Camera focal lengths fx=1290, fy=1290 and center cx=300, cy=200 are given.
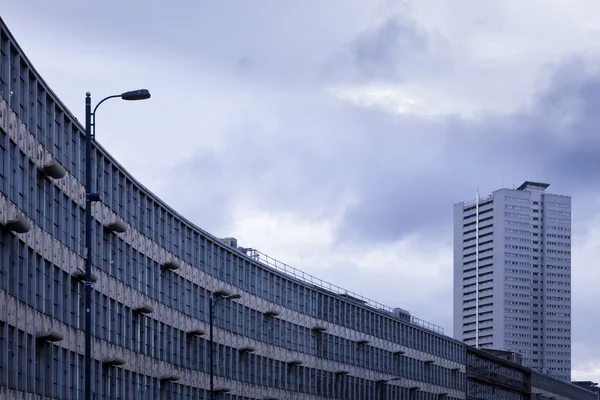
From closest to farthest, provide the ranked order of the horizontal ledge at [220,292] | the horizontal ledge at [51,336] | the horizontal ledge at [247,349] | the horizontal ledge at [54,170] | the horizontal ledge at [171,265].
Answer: the horizontal ledge at [54,170], the horizontal ledge at [51,336], the horizontal ledge at [171,265], the horizontal ledge at [220,292], the horizontal ledge at [247,349]

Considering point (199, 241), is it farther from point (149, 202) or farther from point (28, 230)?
point (28, 230)

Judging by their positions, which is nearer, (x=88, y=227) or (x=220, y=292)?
→ (x=88, y=227)

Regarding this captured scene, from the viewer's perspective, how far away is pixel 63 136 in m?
60.6

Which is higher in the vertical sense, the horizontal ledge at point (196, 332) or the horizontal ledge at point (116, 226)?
the horizontal ledge at point (116, 226)

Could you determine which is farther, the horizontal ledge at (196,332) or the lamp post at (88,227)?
the horizontal ledge at (196,332)

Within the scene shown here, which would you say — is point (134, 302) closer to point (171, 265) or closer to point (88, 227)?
point (171, 265)

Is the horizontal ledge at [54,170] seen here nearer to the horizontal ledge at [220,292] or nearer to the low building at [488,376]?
the horizontal ledge at [220,292]

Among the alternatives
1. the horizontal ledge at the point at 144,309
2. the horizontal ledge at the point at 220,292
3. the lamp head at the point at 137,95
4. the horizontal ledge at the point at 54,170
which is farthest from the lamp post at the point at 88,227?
the horizontal ledge at the point at 220,292

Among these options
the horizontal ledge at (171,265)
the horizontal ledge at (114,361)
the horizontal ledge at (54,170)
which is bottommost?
the horizontal ledge at (114,361)

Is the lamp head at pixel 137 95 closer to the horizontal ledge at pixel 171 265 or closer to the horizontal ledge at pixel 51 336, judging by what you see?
the horizontal ledge at pixel 51 336

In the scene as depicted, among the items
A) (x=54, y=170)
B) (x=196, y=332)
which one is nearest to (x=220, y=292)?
(x=196, y=332)

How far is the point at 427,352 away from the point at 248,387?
57217mm

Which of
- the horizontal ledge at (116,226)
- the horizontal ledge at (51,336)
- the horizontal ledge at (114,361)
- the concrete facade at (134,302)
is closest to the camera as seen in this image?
the concrete facade at (134,302)

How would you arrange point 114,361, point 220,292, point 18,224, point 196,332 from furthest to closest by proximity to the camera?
point 220,292 < point 196,332 < point 114,361 < point 18,224
